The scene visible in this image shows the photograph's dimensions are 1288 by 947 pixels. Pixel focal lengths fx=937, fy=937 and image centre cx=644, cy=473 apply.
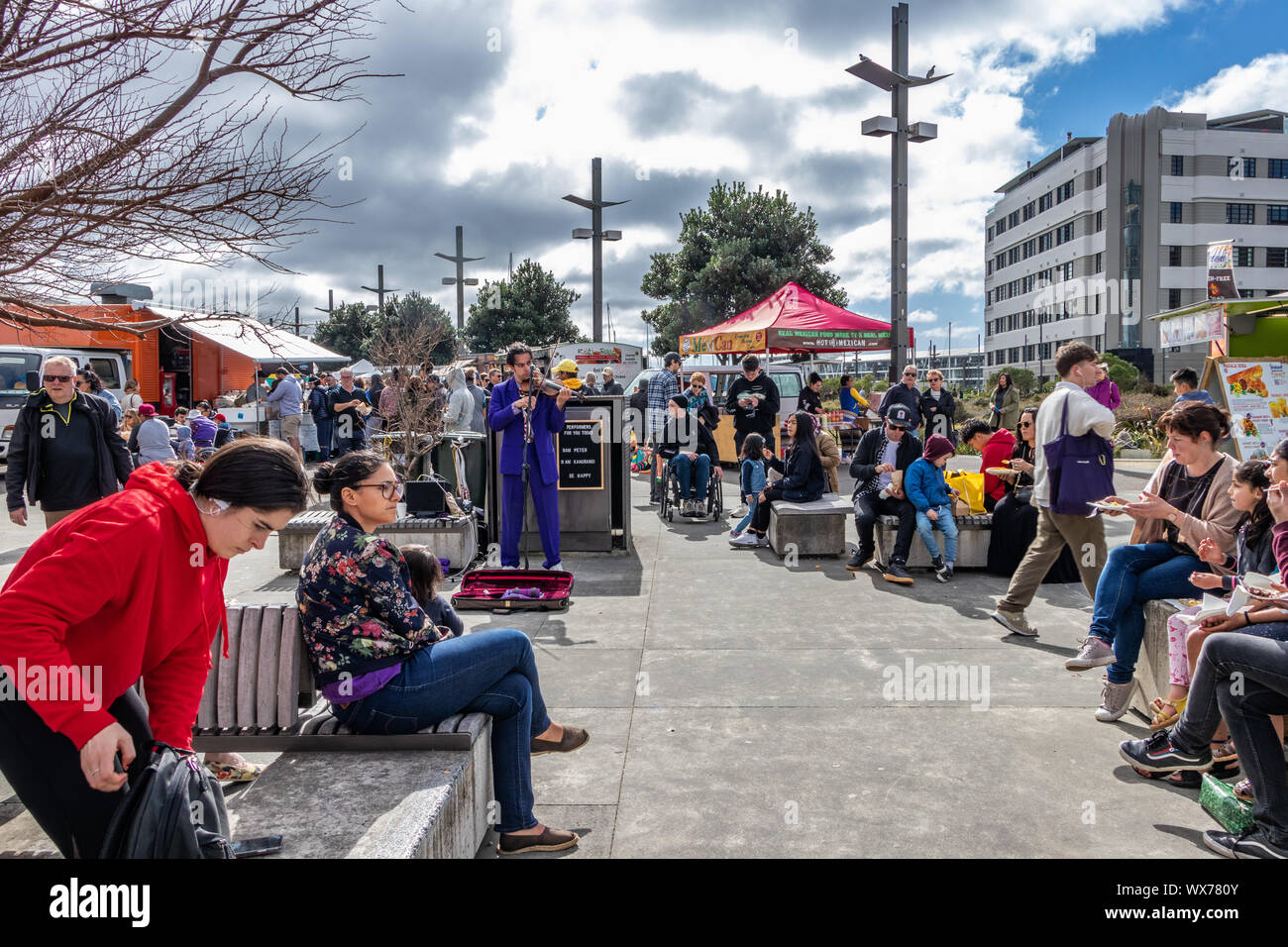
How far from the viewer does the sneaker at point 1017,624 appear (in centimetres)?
635

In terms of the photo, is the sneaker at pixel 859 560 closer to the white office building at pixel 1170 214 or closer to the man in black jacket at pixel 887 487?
the man in black jacket at pixel 887 487

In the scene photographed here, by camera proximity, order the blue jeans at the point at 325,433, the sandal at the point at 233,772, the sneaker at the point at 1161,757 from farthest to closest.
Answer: the blue jeans at the point at 325,433, the sneaker at the point at 1161,757, the sandal at the point at 233,772

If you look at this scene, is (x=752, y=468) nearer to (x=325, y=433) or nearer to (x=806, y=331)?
(x=806, y=331)

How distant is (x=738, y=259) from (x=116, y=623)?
40.1 metres

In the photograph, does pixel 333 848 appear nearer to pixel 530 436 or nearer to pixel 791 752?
pixel 791 752

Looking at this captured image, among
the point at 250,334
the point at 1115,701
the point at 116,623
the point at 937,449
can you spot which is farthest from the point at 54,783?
the point at 937,449

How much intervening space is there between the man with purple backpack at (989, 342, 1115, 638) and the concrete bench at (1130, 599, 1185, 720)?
114cm

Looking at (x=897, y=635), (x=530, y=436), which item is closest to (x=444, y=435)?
(x=530, y=436)

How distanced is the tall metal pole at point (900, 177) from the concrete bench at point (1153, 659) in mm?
9827

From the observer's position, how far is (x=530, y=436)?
834 cm

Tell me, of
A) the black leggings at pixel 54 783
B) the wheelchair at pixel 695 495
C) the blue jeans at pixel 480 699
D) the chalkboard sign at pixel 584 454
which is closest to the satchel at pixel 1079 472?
the blue jeans at pixel 480 699

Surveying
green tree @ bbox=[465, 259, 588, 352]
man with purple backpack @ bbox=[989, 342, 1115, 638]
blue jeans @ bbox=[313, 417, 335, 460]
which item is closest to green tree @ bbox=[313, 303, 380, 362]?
green tree @ bbox=[465, 259, 588, 352]

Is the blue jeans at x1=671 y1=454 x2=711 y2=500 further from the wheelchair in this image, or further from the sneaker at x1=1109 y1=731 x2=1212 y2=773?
the sneaker at x1=1109 y1=731 x2=1212 y2=773

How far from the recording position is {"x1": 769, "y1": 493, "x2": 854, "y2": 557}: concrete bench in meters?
9.15
